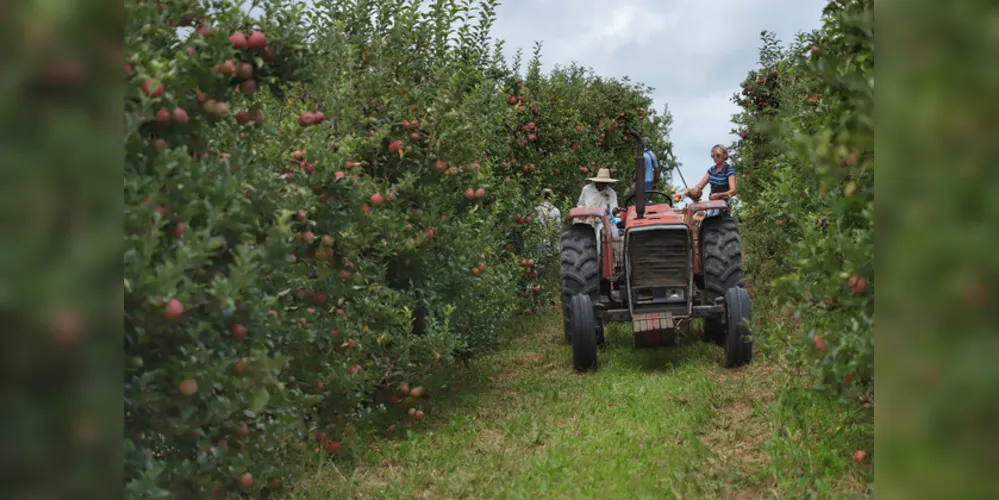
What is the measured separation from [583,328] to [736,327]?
1393 millimetres

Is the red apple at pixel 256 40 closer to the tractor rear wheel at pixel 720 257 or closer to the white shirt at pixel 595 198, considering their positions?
the tractor rear wheel at pixel 720 257

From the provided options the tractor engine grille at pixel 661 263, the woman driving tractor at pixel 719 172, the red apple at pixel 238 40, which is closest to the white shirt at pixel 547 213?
the woman driving tractor at pixel 719 172

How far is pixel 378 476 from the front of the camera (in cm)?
513

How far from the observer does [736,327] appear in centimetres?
747

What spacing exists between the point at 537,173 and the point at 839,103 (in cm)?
983

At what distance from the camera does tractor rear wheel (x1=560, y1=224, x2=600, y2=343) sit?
7926 millimetres

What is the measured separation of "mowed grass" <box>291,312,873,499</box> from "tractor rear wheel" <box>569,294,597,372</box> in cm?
20

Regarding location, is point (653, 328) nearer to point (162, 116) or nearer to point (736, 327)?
point (736, 327)

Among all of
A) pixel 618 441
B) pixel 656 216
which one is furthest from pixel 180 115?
pixel 656 216
